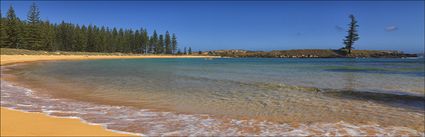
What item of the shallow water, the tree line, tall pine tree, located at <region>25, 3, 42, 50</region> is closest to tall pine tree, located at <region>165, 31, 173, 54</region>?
the tree line

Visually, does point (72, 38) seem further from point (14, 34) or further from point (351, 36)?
point (351, 36)

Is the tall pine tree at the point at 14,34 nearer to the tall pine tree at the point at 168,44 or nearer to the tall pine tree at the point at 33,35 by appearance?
the tall pine tree at the point at 33,35

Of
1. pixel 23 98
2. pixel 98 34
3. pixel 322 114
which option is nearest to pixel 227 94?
pixel 322 114

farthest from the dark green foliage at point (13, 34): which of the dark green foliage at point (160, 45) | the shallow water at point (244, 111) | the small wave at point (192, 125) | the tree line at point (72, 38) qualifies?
the small wave at point (192, 125)

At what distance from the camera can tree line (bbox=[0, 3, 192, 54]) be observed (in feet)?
262

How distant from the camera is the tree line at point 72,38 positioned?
8000cm

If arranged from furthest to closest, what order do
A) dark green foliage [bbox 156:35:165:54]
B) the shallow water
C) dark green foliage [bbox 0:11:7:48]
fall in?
→ dark green foliage [bbox 156:35:165:54], dark green foliage [bbox 0:11:7:48], the shallow water

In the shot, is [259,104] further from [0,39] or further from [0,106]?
[0,39]

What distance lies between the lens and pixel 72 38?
337ft

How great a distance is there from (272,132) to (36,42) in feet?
294

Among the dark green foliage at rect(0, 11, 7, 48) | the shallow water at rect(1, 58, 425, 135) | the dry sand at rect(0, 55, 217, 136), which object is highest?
the dark green foliage at rect(0, 11, 7, 48)

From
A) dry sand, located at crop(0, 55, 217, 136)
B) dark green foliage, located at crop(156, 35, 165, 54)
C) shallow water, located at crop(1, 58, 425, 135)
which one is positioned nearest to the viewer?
dry sand, located at crop(0, 55, 217, 136)

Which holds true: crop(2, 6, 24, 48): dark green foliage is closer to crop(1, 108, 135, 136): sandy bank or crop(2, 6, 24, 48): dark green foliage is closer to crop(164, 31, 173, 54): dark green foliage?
crop(164, 31, 173, 54): dark green foliage

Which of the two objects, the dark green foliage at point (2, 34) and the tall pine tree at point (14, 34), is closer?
the dark green foliage at point (2, 34)
